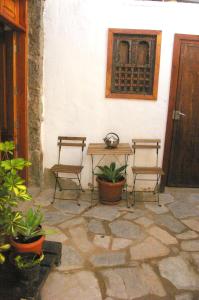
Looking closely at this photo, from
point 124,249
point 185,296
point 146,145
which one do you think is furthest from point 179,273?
point 146,145

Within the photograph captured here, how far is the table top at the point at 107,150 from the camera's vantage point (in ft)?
11.4

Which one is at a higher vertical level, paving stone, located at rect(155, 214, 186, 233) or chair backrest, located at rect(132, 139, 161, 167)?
chair backrest, located at rect(132, 139, 161, 167)

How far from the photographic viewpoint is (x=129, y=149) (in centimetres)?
361

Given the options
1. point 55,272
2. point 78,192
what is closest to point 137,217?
point 78,192

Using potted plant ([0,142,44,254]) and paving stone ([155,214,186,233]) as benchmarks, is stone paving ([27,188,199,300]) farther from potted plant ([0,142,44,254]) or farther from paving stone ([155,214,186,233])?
potted plant ([0,142,44,254])

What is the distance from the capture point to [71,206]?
352 cm

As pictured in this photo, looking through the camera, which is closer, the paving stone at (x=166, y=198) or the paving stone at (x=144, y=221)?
the paving stone at (x=144, y=221)

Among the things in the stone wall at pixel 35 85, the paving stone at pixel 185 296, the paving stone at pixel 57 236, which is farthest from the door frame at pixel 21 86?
the paving stone at pixel 185 296

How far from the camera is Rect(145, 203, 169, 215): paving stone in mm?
3449

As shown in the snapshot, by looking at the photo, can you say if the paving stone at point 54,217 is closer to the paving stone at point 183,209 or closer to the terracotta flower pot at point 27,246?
the terracotta flower pot at point 27,246

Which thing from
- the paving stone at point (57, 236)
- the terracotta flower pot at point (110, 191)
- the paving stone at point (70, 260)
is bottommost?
the paving stone at point (70, 260)

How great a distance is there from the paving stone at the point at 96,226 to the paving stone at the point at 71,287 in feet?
2.21

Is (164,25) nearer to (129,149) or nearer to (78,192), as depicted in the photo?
(129,149)

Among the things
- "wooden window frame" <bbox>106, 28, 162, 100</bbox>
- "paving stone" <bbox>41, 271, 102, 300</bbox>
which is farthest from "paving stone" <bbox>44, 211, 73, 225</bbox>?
"wooden window frame" <bbox>106, 28, 162, 100</bbox>
